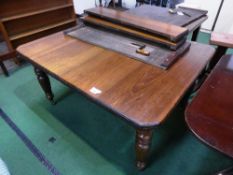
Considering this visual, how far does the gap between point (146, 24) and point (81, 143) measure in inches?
42.2

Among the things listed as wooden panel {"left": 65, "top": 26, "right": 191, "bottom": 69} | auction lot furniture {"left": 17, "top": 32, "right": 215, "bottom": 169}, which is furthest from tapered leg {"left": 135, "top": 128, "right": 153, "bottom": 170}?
wooden panel {"left": 65, "top": 26, "right": 191, "bottom": 69}

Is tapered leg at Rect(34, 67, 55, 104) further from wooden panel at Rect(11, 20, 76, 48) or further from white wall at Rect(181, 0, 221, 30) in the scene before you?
white wall at Rect(181, 0, 221, 30)

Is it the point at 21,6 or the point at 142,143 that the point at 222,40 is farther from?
the point at 21,6

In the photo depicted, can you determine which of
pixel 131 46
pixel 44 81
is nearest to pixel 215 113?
pixel 131 46

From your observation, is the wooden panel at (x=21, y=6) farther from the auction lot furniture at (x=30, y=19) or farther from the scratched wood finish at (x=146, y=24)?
the scratched wood finish at (x=146, y=24)

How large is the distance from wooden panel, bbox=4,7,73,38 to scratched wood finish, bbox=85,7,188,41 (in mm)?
1223

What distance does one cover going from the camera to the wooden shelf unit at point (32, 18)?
2.18 m

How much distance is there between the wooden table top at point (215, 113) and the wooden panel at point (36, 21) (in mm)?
2339

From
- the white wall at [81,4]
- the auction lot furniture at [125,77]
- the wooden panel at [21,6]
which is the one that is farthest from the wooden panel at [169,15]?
the white wall at [81,4]

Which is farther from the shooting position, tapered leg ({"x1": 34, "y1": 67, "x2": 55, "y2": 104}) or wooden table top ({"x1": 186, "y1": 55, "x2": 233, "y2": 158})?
tapered leg ({"x1": 34, "y1": 67, "x2": 55, "y2": 104})

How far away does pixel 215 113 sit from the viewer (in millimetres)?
761

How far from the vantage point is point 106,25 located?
58.7 inches

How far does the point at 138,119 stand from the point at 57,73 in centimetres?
60

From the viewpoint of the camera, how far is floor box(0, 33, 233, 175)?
50.7 inches
